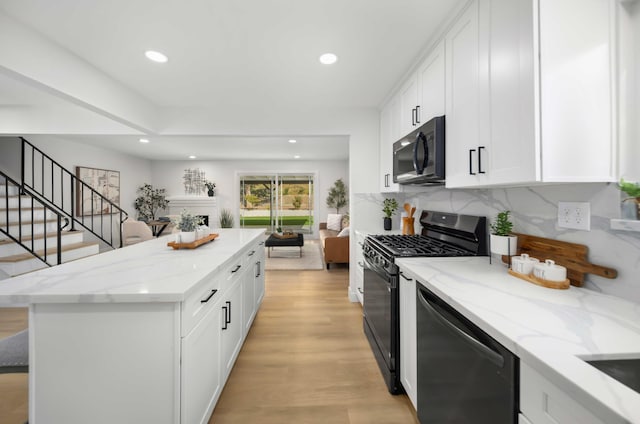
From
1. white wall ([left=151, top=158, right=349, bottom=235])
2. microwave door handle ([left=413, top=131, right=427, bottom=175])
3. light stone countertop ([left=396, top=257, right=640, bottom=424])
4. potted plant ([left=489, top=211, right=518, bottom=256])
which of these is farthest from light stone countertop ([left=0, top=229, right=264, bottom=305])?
white wall ([left=151, top=158, right=349, bottom=235])

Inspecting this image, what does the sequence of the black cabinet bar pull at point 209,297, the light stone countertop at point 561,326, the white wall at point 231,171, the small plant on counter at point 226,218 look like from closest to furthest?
the light stone countertop at point 561,326 < the black cabinet bar pull at point 209,297 < the small plant on counter at point 226,218 < the white wall at point 231,171

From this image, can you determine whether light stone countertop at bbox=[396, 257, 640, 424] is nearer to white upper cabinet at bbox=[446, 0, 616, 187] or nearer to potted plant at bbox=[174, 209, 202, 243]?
white upper cabinet at bbox=[446, 0, 616, 187]

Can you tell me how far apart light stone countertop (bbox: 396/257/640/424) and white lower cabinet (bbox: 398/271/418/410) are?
0.67ft

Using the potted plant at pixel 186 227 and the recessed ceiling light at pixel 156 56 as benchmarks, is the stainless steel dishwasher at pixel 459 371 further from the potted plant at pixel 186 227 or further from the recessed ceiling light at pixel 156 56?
the recessed ceiling light at pixel 156 56

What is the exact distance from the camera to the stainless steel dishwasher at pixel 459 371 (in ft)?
2.73

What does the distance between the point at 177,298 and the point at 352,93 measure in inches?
100

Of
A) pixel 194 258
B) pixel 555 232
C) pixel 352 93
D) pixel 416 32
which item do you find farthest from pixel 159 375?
pixel 352 93

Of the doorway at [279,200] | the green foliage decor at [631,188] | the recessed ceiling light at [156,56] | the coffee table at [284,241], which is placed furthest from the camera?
the doorway at [279,200]

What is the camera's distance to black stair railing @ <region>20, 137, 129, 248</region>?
456cm

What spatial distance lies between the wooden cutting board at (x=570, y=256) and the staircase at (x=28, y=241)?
14.9 ft

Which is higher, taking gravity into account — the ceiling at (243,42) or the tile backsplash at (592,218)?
the ceiling at (243,42)

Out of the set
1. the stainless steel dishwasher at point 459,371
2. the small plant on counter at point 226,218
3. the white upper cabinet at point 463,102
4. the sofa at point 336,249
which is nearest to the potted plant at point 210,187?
the small plant on counter at point 226,218

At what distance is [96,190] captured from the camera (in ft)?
19.0

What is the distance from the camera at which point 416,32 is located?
1.84 metres
